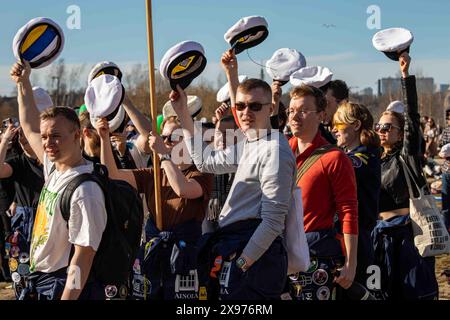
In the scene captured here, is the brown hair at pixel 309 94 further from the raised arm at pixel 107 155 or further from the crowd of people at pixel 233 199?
the raised arm at pixel 107 155

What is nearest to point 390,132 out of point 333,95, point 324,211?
point 333,95

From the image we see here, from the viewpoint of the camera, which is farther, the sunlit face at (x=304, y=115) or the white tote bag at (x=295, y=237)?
the sunlit face at (x=304, y=115)

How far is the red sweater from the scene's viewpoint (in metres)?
4.63

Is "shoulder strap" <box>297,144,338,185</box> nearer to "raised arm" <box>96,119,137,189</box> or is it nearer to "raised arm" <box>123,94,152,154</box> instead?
"raised arm" <box>96,119,137,189</box>

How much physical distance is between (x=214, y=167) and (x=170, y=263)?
0.84m

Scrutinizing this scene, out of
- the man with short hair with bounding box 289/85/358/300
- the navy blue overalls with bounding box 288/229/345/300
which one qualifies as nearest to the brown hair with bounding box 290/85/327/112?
the man with short hair with bounding box 289/85/358/300

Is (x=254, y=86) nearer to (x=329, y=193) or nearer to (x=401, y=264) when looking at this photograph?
(x=329, y=193)

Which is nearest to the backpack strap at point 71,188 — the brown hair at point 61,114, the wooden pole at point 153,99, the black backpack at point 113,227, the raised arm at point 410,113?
the black backpack at point 113,227

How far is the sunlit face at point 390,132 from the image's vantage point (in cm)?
600

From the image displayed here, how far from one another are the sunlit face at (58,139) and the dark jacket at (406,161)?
8.10 ft

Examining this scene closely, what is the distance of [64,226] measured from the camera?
3910 mm
